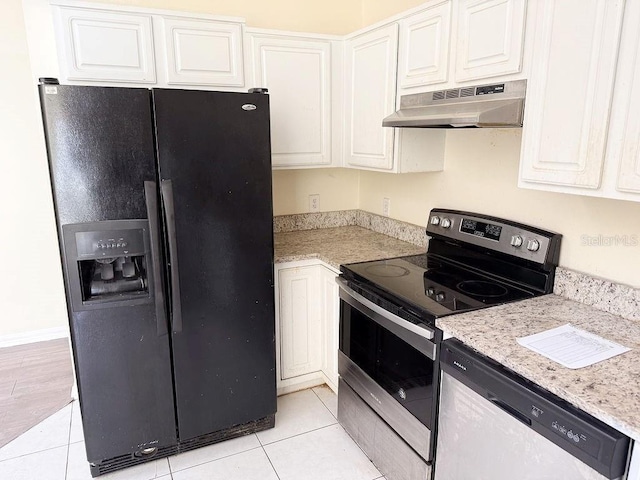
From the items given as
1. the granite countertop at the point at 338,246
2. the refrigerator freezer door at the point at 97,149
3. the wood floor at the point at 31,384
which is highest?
the refrigerator freezer door at the point at 97,149

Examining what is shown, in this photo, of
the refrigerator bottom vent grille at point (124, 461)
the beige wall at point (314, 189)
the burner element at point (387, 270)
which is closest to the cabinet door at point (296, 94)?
the beige wall at point (314, 189)

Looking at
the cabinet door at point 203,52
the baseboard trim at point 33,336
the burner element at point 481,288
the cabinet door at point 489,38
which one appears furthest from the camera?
Result: the baseboard trim at point 33,336

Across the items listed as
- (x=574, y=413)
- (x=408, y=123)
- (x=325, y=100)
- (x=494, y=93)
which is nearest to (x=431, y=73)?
(x=408, y=123)

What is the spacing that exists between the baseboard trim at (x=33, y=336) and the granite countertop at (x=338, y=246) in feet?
6.40

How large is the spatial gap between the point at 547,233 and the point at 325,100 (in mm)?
1410

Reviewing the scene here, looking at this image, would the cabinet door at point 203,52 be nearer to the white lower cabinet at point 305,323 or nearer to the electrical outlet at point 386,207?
the white lower cabinet at point 305,323

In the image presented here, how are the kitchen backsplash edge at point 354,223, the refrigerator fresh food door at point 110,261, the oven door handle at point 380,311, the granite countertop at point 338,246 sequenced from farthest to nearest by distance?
the kitchen backsplash edge at point 354,223 < the granite countertop at point 338,246 < the refrigerator fresh food door at point 110,261 < the oven door handle at point 380,311

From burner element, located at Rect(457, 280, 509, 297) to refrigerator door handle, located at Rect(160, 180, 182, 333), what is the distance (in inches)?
48.2

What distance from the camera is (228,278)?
6.68 feet

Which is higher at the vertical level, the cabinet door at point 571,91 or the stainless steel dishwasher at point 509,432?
the cabinet door at point 571,91

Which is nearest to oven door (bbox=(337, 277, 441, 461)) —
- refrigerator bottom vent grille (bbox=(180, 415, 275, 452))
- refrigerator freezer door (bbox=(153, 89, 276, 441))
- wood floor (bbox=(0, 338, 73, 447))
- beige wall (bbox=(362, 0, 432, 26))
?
refrigerator freezer door (bbox=(153, 89, 276, 441))

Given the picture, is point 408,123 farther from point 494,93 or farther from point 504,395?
point 504,395

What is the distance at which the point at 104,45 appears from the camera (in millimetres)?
2023

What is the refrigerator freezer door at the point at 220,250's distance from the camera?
1850mm
